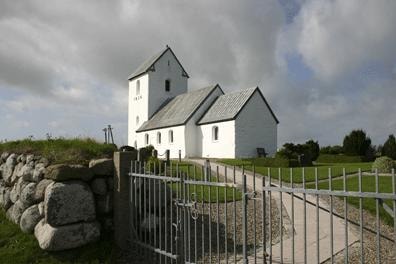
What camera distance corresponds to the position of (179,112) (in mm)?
34938

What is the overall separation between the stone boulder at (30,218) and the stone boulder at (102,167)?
1323mm

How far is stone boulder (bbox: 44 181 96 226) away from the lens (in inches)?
253

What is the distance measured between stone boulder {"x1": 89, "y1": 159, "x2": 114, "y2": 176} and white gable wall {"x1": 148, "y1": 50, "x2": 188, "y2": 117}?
106 feet

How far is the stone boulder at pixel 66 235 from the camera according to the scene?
6332 mm

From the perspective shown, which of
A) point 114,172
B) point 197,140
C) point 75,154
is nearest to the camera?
point 114,172

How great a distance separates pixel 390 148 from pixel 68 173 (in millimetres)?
27549

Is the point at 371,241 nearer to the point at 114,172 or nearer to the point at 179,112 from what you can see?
the point at 114,172

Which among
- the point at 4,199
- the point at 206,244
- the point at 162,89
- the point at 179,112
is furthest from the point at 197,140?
the point at 206,244

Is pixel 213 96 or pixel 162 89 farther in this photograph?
pixel 162 89

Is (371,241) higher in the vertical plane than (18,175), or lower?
lower

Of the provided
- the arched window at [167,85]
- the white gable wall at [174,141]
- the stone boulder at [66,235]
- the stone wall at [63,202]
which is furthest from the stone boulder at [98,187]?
the arched window at [167,85]

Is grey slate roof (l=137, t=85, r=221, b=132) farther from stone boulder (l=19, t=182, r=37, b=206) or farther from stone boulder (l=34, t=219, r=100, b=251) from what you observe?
stone boulder (l=34, t=219, r=100, b=251)

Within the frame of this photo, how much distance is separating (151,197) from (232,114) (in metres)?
22.7

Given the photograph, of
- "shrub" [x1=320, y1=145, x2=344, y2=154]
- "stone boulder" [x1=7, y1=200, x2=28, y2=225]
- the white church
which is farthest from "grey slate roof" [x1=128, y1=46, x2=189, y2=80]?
"stone boulder" [x1=7, y1=200, x2=28, y2=225]
